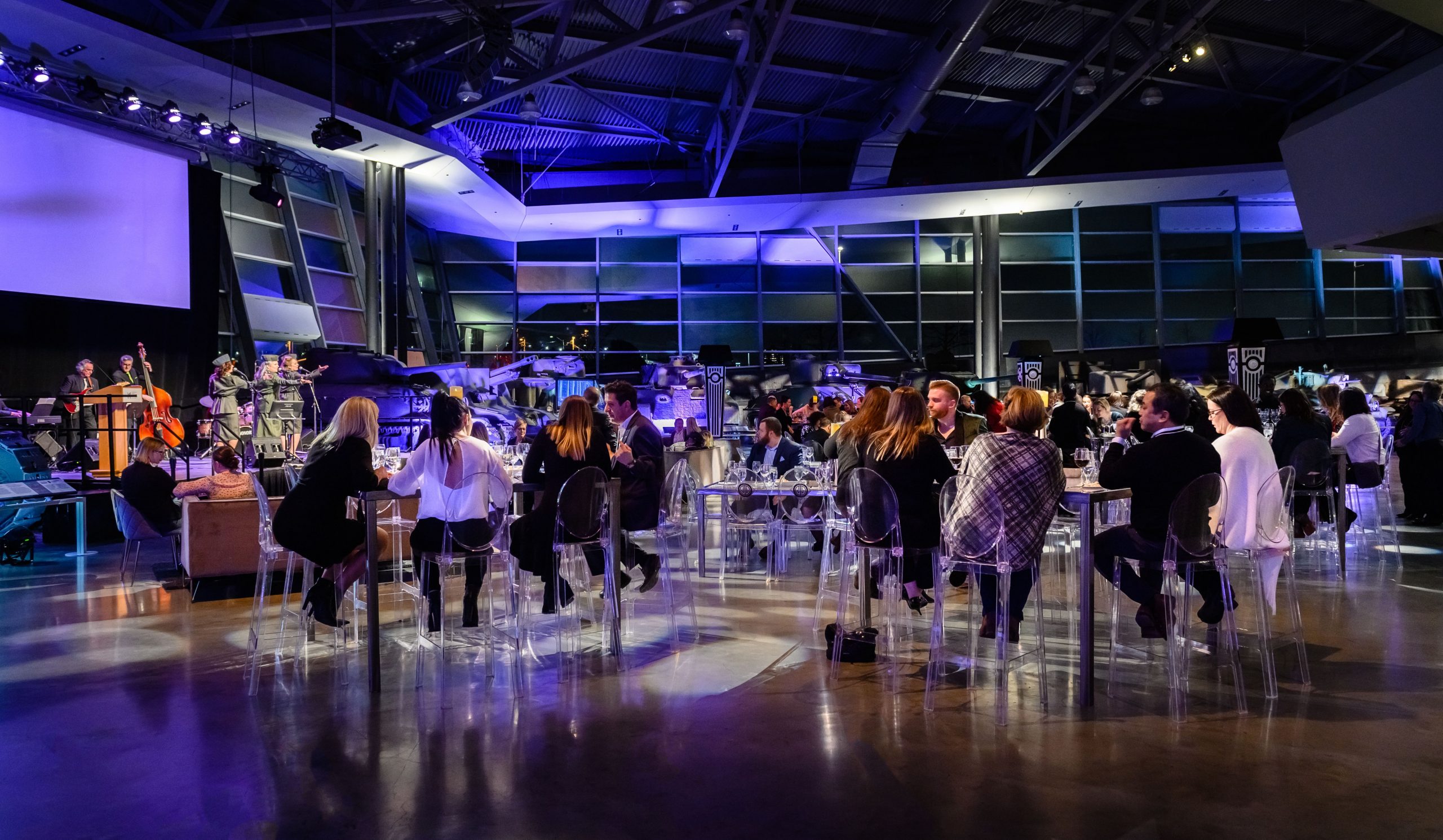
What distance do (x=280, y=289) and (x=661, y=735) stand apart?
12787 mm

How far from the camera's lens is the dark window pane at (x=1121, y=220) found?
18828 millimetres

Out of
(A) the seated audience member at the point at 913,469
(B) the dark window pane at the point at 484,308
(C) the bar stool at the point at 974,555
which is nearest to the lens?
(C) the bar stool at the point at 974,555

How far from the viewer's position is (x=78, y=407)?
1016cm

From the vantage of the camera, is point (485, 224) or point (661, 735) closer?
point (661, 735)

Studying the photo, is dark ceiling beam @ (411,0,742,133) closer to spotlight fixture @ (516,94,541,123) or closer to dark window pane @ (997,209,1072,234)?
Answer: spotlight fixture @ (516,94,541,123)

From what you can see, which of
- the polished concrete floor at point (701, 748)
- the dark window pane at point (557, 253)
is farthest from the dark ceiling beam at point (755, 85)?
the polished concrete floor at point (701, 748)

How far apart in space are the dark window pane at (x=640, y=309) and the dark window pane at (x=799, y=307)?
179 cm

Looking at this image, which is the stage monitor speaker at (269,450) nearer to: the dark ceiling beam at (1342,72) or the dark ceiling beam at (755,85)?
the dark ceiling beam at (755,85)

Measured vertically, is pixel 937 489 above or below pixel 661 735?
above

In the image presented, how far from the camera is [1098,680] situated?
414 centimetres

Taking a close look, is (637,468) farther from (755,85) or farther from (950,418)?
(755,85)

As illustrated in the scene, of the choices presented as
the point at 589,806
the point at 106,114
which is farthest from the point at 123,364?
the point at 589,806

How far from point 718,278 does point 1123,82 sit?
28.0 ft

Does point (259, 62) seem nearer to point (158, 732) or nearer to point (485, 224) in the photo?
point (485, 224)
